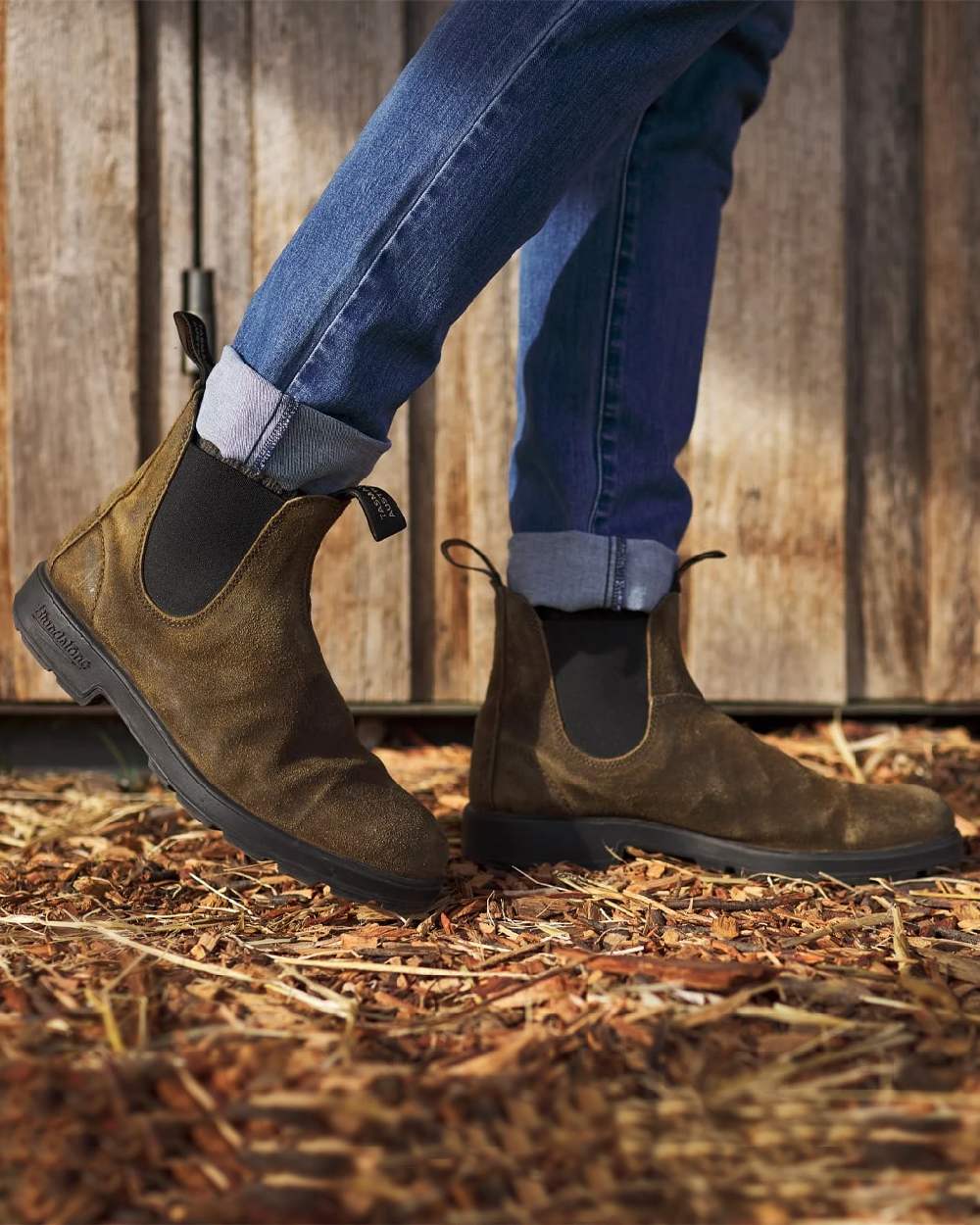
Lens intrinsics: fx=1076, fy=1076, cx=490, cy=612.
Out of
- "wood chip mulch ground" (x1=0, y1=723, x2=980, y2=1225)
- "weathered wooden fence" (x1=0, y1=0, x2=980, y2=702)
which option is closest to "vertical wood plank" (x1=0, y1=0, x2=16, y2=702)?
"weathered wooden fence" (x1=0, y1=0, x2=980, y2=702)

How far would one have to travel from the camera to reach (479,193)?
886 mm

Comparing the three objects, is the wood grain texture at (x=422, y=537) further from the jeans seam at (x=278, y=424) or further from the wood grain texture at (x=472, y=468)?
the jeans seam at (x=278, y=424)

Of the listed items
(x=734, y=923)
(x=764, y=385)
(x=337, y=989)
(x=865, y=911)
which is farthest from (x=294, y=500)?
(x=764, y=385)

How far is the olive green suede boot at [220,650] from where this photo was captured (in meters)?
0.96

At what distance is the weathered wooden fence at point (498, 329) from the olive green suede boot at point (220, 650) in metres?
0.89

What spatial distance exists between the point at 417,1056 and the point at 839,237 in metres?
1.64

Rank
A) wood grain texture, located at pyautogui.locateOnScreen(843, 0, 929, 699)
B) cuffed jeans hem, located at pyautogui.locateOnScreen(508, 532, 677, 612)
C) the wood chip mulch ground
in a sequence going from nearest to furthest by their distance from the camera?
the wood chip mulch ground < cuffed jeans hem, located at pyautogui.locateOnScreen(508, 532, 677, 612) < wood grain texture, located at pyautogui.locateOnScreen(843, 0, 929, 699)

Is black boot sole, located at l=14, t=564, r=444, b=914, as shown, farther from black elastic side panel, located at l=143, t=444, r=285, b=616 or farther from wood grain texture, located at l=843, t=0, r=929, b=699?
wood grain texture, located at l=843, t=0, r=929, b=699

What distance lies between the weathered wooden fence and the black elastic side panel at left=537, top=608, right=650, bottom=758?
720 millimetres

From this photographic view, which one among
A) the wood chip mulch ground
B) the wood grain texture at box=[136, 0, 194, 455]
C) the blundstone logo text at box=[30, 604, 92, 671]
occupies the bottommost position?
the wood chip mulch ground

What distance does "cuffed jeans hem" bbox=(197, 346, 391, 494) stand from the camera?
908 millimetres

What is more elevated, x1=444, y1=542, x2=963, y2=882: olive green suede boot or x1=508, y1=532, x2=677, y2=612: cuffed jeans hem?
x1=508, y1=532, x2=677, y2=612: cuffed jeans hem

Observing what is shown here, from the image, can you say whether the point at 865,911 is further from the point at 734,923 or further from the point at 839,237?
the point at 839,237

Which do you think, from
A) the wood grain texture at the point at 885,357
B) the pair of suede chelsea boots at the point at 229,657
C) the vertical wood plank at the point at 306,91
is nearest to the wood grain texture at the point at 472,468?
the vertical wood plank at the point at 306,91
